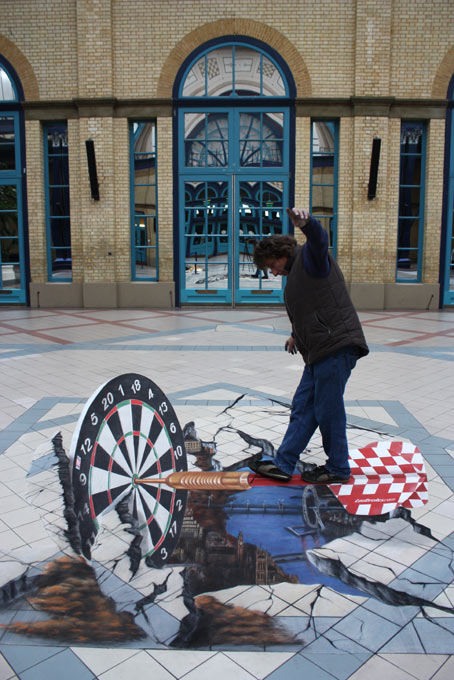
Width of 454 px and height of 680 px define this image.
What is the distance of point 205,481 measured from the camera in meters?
3.44

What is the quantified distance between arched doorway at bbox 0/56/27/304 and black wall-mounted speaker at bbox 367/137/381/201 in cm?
865

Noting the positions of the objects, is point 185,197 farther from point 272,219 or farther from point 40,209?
point 40,209

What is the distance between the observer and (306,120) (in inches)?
572

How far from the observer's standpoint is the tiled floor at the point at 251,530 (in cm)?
233

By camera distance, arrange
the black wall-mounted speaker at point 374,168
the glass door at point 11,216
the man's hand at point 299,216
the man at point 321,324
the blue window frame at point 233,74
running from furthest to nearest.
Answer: the glass door at point 11,216, the blue window frame at point 233,74, the black wall-mounted speaker at point 374,168, the man at point 321,324, the man's hand at point 299,216

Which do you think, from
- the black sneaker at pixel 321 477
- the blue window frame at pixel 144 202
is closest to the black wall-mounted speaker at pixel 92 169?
the blue window frame at pixel 144 202

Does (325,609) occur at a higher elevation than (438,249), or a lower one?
lower

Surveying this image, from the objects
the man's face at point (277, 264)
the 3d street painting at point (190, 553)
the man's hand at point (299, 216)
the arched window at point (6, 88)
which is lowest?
the 3d street painting at point (190, 553)

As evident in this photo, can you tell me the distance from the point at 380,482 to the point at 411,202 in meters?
12.5

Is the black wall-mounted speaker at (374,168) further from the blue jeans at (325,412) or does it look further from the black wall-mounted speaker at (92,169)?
the blue jeans at (325,412)

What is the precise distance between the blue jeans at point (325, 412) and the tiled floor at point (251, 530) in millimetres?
500

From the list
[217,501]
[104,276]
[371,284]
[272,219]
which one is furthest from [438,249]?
[217,501]

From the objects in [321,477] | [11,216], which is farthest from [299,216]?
[11,216]

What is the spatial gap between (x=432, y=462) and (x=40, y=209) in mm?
13112
